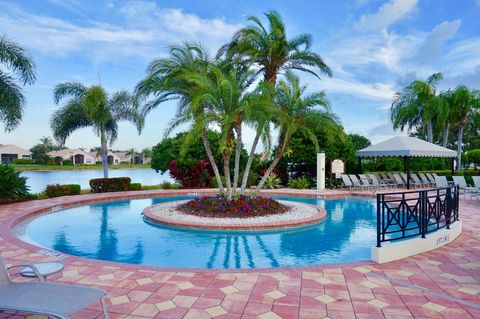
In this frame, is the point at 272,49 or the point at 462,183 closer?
the point at 272,49

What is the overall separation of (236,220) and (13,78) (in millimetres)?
11341

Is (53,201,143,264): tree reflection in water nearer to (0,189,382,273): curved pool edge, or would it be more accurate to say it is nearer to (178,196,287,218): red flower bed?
(0,189,382,273): curved pool edge

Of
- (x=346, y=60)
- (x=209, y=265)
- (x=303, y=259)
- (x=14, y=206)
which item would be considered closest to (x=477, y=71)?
(x=346, y=60)

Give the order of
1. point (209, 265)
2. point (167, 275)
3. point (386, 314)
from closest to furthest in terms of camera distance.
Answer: point (386, 314) → point (167, 275) → point (209, 265)

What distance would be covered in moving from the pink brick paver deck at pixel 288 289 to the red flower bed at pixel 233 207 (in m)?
5.36

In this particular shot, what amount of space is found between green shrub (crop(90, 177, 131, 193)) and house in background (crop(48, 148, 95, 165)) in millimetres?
56322

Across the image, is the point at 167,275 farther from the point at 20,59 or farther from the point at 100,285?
the point at 20,59

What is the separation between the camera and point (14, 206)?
40.9ft

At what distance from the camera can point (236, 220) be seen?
33.1 ft

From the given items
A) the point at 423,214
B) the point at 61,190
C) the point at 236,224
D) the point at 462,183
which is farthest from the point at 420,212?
the point at 61,190

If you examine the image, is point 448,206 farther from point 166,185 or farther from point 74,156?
point 74,156

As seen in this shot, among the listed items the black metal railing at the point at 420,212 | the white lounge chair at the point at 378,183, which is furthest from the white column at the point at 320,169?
the black metal railing at the point at 420,212

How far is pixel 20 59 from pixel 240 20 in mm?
9590

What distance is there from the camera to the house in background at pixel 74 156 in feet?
228
